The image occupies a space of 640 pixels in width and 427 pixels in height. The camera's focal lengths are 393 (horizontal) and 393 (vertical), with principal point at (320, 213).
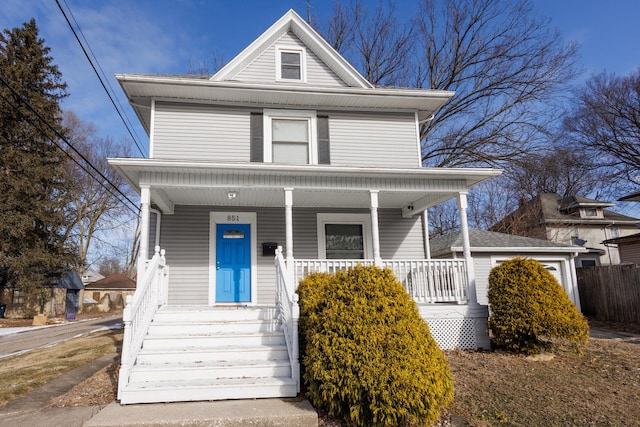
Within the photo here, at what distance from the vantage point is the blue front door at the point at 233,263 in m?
8.88

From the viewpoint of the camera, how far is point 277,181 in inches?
301

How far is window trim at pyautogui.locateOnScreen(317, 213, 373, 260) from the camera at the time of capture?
9453 mm

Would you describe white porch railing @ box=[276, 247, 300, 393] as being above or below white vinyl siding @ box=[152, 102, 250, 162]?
below

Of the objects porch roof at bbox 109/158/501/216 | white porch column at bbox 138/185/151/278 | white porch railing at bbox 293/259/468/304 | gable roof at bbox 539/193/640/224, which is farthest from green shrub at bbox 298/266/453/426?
gable roof at bbox 539/193/640/224

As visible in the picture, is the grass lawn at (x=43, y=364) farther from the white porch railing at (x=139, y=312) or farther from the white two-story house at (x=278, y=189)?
the white two-story house at (x=278, y=189)

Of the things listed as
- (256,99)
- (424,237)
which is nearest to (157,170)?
(256,99)

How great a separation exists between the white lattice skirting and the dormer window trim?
248 inches

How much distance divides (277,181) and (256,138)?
201cm

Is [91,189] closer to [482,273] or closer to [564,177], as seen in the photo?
[482,273]

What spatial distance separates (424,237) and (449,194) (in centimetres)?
191

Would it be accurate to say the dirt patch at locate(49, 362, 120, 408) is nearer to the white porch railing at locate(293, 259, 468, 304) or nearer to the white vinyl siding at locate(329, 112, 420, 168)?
the white porch railing at locate(293, 259, 468, 304)

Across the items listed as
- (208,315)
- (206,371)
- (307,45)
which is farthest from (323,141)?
(206,371)

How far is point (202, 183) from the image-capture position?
7355 millimetres

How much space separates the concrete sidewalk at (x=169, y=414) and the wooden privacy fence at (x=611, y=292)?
38.3ft
